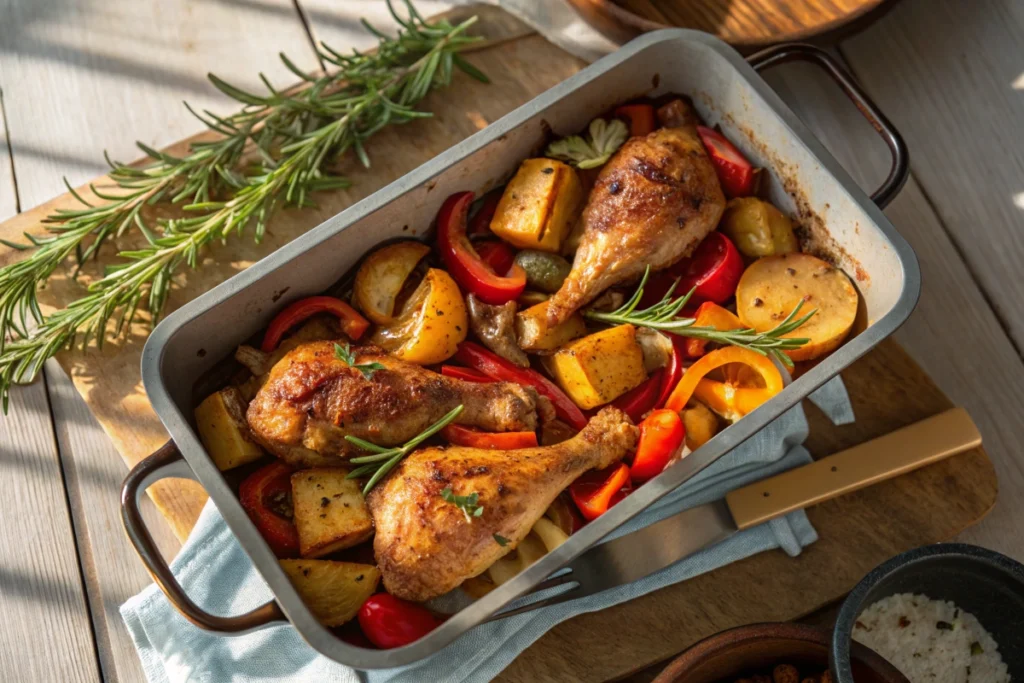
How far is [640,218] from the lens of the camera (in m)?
2.33

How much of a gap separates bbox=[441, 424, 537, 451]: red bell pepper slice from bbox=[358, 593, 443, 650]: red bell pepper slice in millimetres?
393

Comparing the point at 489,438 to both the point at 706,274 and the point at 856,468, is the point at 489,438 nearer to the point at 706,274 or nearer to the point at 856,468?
the point at 706,274

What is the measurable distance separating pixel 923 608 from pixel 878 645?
0.50 ft

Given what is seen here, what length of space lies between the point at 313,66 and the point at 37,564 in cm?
172

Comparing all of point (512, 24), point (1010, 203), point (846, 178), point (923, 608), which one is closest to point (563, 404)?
point (846, 178)

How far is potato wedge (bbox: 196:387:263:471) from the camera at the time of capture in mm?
2117

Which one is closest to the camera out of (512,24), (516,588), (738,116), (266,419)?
(516,588)

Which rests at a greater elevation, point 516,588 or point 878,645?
point 516,588

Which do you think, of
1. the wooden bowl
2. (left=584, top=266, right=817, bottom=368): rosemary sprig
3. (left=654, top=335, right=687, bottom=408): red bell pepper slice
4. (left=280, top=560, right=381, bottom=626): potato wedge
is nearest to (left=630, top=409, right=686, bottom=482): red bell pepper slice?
(left=654, top=335, right=687, bottom=408): red bell pepper slice

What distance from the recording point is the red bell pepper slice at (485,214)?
2.47 m

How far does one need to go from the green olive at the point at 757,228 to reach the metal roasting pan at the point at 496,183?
0.06 m

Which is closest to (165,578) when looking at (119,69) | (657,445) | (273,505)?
(273,505)

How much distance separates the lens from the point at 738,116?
2.49 metres

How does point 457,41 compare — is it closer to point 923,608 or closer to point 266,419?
point 266,419
